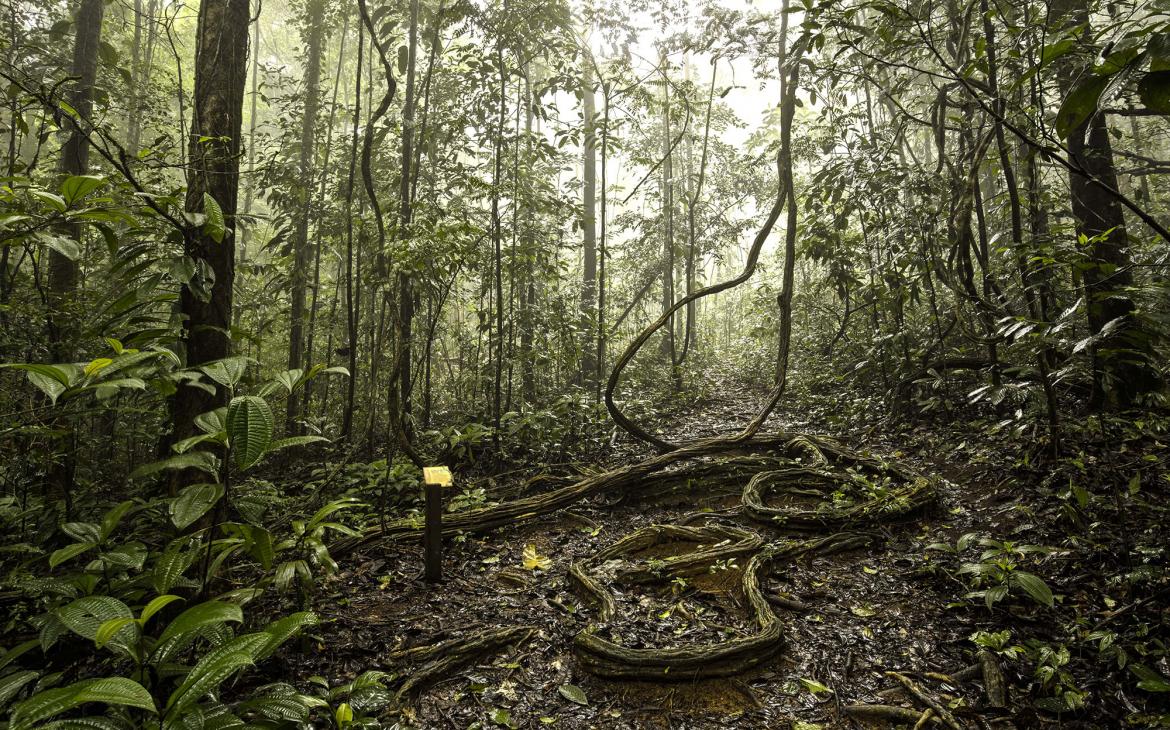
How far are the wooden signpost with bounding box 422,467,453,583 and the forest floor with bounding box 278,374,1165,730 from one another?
12cm

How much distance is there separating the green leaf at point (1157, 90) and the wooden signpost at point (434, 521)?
3652 millimetres

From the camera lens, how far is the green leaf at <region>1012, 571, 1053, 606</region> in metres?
2.71

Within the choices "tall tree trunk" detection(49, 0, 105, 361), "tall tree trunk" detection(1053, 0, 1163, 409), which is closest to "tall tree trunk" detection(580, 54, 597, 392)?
"tall tree trunk" detection(1053, 0, 1163, 409)

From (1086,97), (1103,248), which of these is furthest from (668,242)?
(1086,97)

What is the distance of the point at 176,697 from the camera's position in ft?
5.42

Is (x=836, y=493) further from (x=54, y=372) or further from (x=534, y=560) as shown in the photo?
(x=54, y=372)

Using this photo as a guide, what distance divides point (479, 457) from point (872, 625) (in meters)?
4.41

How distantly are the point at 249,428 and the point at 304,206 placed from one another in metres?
6.33

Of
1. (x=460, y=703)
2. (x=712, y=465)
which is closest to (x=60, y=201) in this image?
(x=460, y=703)

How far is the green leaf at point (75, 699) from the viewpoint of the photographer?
142 centimetres

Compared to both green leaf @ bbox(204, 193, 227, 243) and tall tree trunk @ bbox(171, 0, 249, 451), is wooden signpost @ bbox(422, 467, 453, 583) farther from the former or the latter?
green leaf @ bbox(204, 193, 227, 243)

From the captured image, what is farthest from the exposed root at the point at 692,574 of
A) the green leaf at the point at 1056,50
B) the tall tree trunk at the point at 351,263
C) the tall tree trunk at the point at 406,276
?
the tall tree trunk at the point at 406,276

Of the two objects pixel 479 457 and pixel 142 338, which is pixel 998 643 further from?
pixel 479 457

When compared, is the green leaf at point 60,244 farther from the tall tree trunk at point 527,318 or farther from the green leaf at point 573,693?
the tall tree trunk at point 527,318
